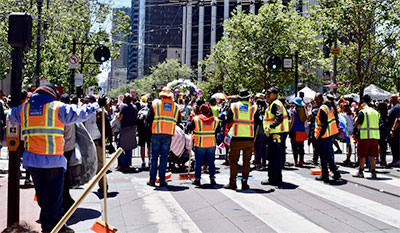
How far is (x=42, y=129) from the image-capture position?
18.5 ft

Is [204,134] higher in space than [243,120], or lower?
lower

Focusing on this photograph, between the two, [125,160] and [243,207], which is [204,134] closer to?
[243,207]

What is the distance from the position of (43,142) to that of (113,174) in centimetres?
617

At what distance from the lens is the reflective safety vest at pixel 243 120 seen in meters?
9.43

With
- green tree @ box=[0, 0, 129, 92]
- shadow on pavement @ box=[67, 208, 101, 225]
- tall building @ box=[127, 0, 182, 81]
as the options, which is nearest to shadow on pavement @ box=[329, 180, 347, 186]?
shadow on pavement @ box=[67, 208, 101, 225]

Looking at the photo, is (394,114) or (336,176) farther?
(394,114)

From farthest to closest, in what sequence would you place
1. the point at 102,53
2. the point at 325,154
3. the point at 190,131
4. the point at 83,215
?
the point at 102,53 → the point at 190,131 → the point at 325,154 → the point at 83,215

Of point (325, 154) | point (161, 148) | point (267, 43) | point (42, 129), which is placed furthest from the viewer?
point (267, 43)

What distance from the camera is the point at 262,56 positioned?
32.6 meters

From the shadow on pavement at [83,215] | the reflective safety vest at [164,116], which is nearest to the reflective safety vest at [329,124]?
the reflective safety vest at [164,116]

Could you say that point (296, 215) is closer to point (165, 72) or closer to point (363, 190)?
point (363, 190)

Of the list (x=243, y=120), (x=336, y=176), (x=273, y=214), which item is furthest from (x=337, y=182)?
(x=273, y=214)

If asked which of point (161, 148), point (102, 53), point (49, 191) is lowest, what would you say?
point (49, 191)

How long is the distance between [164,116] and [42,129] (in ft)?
13.9
